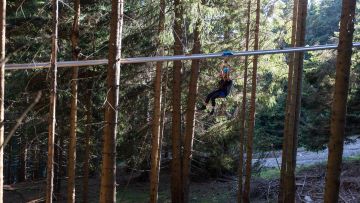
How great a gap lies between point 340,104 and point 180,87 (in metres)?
6.53

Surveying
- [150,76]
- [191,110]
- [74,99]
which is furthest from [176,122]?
[74,99]

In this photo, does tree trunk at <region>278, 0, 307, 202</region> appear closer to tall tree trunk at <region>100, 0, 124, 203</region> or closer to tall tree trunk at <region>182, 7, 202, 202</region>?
tall tree trunk at <region>182, 7, 202, 202</region>

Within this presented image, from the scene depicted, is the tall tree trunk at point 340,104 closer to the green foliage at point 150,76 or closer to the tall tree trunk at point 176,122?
the green foliage at point 150,76

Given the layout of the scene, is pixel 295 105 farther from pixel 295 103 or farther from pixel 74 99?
pixel 74 99

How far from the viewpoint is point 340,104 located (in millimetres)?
5758

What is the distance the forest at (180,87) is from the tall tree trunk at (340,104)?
25 millimetres

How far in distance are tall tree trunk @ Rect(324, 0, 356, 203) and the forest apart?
25 mm

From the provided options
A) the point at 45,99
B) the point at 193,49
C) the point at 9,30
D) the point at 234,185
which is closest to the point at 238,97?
the point at 193,49

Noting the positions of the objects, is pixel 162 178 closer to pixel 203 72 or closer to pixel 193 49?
→ pixel 203 72

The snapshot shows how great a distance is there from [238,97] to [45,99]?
634 centimetres

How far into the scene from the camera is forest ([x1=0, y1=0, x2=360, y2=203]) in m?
9.39

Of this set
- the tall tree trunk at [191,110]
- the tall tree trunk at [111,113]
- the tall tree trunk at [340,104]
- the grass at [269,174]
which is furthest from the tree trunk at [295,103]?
the grass at [269,174]

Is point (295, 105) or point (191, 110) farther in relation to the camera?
point (191, 110)

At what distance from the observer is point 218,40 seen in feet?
44.0
